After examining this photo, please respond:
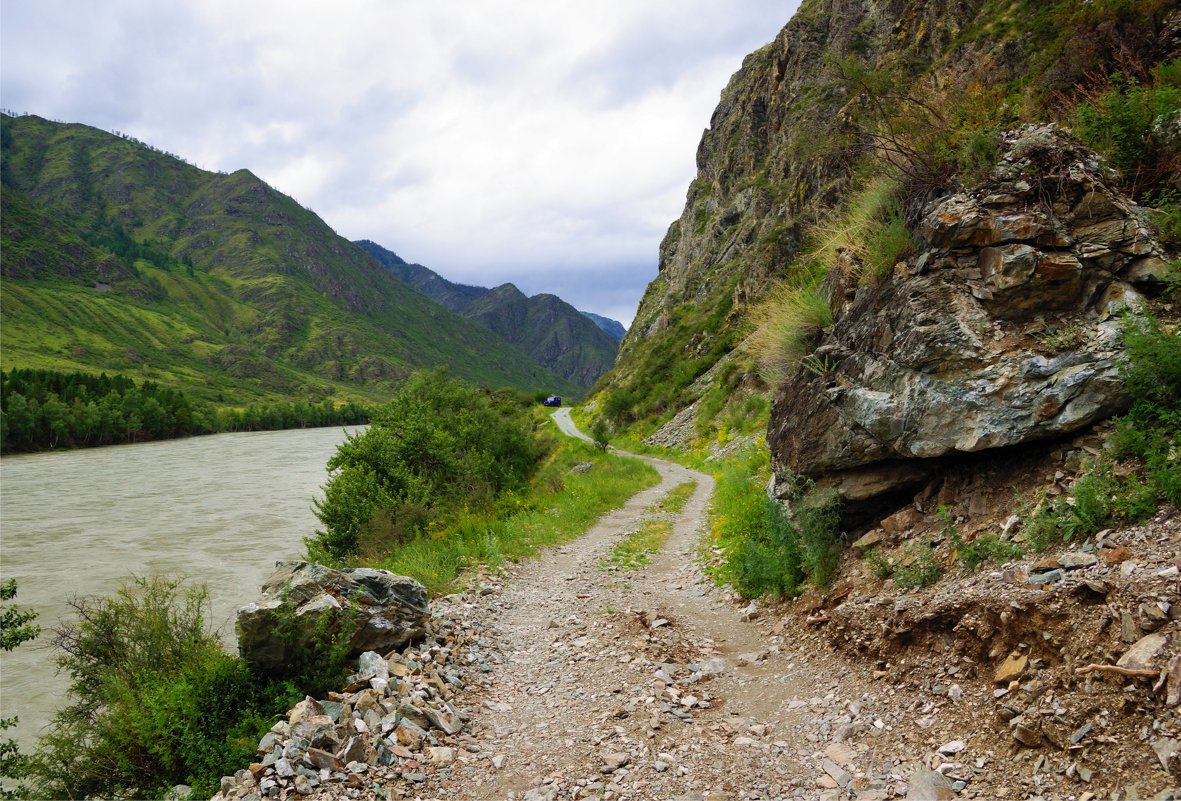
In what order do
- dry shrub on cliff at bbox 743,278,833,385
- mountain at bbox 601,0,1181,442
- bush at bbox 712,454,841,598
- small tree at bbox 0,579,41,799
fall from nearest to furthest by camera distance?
bush at bbox 712,454,841,598
mountain at bbox 601,0,1181,442
dry shrub on cliff at bbox 743,278,833,385
small tree at bbox 0,579,41,799

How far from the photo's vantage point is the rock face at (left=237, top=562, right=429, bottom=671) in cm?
790

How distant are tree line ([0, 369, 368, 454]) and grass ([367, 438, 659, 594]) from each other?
9198 cm

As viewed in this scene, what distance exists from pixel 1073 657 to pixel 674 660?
14.9ft

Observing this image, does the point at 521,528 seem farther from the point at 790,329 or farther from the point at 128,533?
the point at 128,533

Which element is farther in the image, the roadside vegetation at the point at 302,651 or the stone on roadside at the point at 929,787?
the roadside vegetation at the point at 302,651

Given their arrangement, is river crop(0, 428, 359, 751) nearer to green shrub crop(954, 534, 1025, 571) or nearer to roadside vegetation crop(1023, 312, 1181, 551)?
green shrub crop(954, 534, 1025, 571)

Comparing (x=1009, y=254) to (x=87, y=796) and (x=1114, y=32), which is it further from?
(x=87, y=796)

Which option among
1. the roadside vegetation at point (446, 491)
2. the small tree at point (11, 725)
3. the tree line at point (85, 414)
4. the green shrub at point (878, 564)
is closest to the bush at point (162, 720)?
the small tree at point (11, 725)

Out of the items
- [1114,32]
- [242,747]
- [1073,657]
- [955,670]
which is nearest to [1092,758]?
[1073,657]

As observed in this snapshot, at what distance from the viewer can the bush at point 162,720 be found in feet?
24.6

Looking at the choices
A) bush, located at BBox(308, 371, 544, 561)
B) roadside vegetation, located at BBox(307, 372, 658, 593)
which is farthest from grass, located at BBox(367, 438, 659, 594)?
bush, located at BBox(308, 371, 544, 561)

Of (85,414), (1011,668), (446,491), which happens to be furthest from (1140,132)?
(85,414)

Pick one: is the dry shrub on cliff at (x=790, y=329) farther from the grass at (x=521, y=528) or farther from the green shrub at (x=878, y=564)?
the grass at (x=521, y=528)

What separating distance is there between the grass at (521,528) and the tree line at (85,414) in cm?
9198
